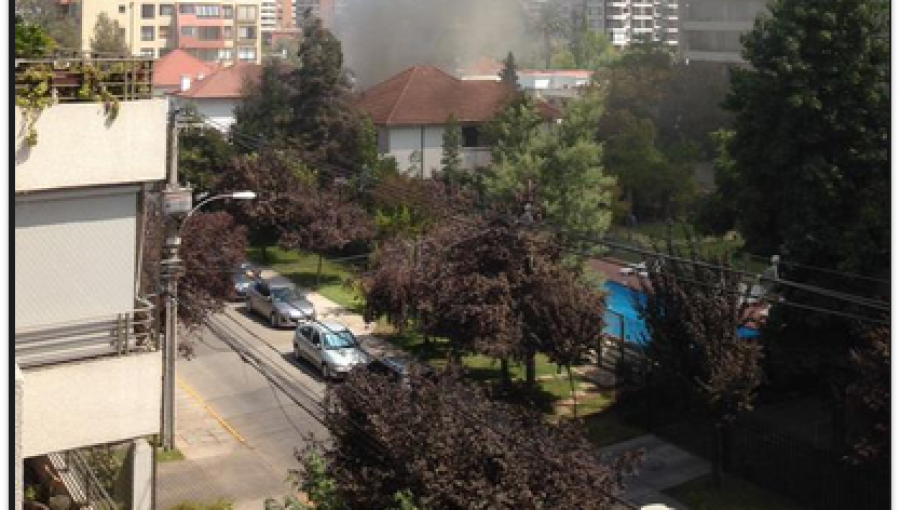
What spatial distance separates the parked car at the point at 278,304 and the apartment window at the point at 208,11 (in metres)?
69.8

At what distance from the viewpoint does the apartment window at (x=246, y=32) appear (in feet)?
335

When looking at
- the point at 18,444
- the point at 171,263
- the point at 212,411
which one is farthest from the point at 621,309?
the point at 18,444

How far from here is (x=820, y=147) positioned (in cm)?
2291

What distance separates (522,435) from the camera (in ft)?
39.0

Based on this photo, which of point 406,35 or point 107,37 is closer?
Answer: point 107,37

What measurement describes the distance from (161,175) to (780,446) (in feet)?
38.0

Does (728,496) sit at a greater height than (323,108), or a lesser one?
lesser

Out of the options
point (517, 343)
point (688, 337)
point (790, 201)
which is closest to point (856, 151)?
point (790, 201)

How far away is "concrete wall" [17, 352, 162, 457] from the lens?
33.6ft

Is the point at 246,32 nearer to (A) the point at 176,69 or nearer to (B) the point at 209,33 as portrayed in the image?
(B) the point at 209,33

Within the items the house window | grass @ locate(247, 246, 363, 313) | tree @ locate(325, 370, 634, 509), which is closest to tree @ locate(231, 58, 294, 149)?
grass @ locate(247, 246, 363, 313)

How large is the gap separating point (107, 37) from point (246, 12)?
25932 millimetres

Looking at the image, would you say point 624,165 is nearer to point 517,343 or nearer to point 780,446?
point 517,343

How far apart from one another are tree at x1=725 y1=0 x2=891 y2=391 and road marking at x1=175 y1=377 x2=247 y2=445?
947 cm
